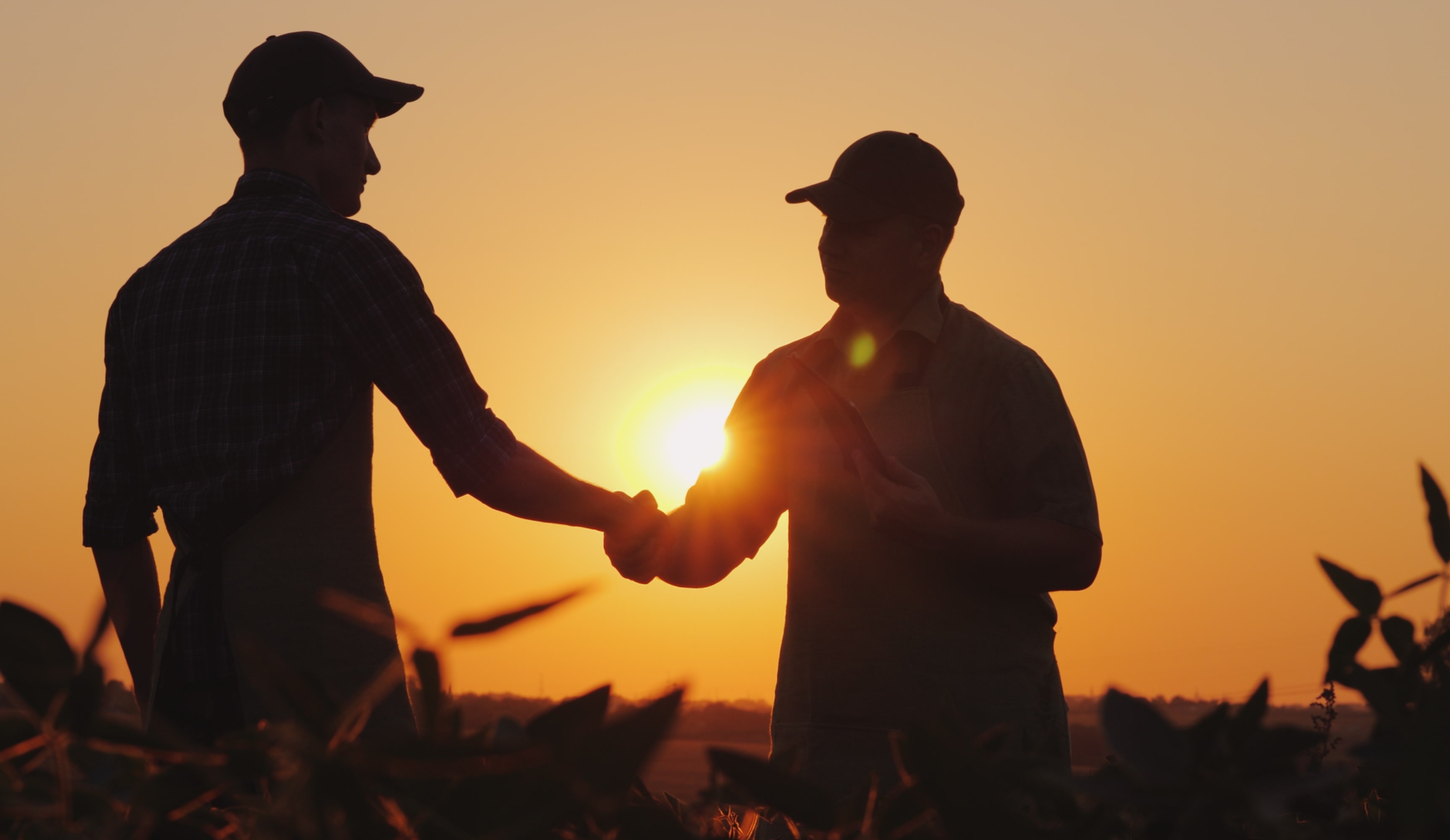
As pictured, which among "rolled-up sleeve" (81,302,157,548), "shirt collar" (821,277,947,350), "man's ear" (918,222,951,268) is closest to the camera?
"rolled-up sleeve" (81,302,157,548)

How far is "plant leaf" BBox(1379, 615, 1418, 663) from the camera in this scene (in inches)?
33.4

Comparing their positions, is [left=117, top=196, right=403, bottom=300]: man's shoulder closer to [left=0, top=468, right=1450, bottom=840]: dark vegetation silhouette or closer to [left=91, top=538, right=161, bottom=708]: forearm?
[left=91, top=538, right=161, bottom=708]: forearm

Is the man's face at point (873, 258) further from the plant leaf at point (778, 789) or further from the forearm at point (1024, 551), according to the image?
the plant leaf at point (778, 789)

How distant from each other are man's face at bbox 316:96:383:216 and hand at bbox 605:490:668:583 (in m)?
1.02

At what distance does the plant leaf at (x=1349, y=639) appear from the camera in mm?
824

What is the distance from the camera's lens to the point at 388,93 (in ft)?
10.3

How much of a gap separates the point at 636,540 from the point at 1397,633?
8.67 ft

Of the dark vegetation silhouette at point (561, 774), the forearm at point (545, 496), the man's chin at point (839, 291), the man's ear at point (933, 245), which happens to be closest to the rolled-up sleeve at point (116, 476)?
the forearm at point (545, 496)

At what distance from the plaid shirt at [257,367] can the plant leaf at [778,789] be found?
2113 millimetres

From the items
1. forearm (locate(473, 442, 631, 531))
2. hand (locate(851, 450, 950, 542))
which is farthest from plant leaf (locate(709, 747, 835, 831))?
forearm (locate(473, 442, 631, 531))

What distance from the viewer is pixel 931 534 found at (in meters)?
2.79

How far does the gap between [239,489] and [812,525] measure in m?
1.34

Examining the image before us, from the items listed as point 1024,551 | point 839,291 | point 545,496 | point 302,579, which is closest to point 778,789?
point 302,579

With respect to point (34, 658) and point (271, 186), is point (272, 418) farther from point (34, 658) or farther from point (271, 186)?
point (34, 658)
